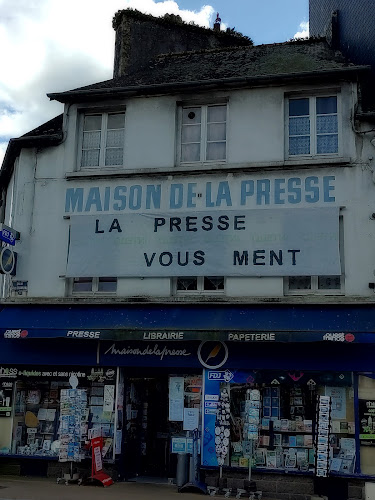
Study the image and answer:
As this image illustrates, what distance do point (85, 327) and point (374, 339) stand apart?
525 centimetres

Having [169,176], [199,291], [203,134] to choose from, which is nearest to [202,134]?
[203,134]

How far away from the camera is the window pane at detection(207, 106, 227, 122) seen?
504 inches

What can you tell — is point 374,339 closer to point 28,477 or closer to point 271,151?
point 271,151

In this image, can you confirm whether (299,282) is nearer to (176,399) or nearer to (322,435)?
(322,435)

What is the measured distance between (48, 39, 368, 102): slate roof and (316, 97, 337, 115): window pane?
23.7 inches

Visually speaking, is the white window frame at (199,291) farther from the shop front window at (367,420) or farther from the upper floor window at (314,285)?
the shop front window at (367,420)

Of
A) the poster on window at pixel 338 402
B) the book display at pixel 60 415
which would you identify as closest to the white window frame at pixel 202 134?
the book display at pixel 60 415

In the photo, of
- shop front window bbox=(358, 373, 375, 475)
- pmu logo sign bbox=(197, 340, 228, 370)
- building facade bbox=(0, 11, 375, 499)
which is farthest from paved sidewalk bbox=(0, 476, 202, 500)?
shop front window bbox=(358, 373, 375, 475)

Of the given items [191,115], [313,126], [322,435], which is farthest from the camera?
[191,115]

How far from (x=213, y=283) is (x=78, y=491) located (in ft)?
14.8

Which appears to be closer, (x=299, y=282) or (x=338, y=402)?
(x=338, y=402)

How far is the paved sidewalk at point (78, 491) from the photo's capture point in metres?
10.1

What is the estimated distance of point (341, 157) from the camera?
1180 cm

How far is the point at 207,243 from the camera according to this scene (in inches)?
477
